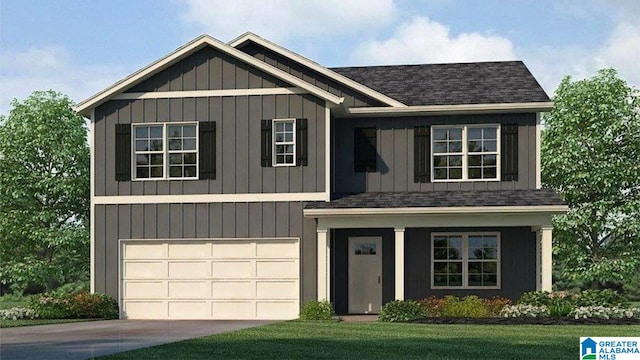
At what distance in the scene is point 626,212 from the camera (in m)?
32.9

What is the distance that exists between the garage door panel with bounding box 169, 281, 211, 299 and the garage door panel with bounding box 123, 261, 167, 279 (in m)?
0.45

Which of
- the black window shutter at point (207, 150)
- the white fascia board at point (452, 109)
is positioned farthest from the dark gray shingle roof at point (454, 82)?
the black window shutter at point (207, 150)

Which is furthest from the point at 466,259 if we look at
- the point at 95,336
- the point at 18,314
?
the point at 18,314

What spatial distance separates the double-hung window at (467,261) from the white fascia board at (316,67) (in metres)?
4.05

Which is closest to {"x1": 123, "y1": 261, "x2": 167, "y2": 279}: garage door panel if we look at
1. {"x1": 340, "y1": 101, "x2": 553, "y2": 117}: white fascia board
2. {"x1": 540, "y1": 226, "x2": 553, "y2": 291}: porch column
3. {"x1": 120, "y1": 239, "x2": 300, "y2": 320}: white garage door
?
{"x1": 120, "y1": 239, "x2": 300, "y2": 320}: white garage door

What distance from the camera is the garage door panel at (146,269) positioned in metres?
25.6

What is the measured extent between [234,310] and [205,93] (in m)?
5.80

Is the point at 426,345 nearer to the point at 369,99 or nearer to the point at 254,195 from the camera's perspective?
the point at 254,195

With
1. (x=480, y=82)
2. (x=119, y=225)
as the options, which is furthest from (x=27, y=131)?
(x=480, y=82)

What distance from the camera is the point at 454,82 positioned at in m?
28.0

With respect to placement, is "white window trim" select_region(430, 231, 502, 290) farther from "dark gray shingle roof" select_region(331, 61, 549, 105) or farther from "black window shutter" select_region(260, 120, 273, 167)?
"black window shutter" select_region(260, 120, 273, 167)

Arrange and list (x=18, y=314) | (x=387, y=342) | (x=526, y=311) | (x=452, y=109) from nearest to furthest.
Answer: (x=387, y=342) → (x=526, y=311) → (x=18, y=314) → (x=452, y=109)

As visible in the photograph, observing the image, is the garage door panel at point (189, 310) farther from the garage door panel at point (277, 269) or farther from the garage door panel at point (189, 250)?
the garage door panel at point (277, 269)

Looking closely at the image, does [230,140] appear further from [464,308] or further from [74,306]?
[464,308]
